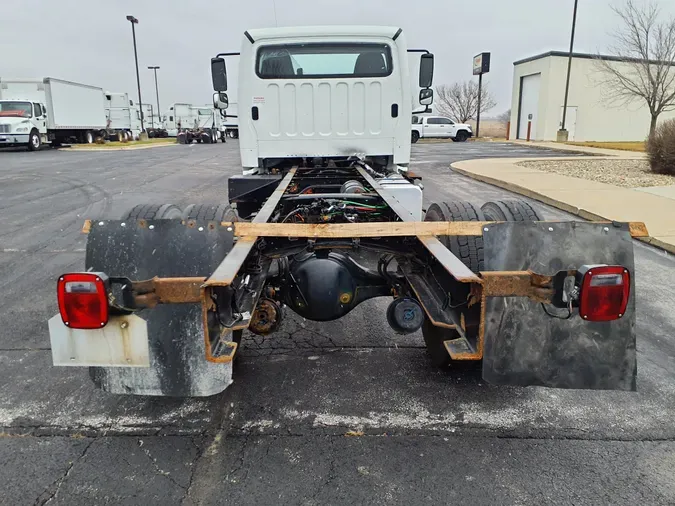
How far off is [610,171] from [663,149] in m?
1.51

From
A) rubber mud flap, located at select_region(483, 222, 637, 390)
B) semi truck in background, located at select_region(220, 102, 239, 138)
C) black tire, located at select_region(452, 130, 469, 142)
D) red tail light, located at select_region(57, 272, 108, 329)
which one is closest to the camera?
red tail light, located at select_region(57, 272, 108, 329)

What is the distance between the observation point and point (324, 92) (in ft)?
20.4

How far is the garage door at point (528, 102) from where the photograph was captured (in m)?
36.8

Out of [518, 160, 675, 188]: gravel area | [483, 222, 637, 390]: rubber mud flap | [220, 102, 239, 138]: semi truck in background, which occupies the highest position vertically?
[220, 102, 239, 138]: semi truck in background

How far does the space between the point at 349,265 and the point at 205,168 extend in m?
16.3

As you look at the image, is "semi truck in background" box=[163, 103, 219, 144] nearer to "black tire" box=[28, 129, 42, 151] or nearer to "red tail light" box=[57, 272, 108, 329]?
"black tire" box=[28, 129, 42, 151]

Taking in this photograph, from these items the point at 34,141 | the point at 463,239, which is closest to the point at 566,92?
the point at 34,141

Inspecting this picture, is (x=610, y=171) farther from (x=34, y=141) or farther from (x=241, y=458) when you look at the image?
(x=34, y=141)

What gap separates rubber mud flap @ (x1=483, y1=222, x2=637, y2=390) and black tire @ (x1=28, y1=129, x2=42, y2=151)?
31446mm

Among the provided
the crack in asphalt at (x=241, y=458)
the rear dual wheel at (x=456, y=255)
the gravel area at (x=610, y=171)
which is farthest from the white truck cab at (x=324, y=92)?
the gravel area at (x=610, y=171)

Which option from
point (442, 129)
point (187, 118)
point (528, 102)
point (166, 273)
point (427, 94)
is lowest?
point (166, 273)

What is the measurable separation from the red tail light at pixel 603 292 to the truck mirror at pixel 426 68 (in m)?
4.72

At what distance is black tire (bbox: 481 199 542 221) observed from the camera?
3.98 metres

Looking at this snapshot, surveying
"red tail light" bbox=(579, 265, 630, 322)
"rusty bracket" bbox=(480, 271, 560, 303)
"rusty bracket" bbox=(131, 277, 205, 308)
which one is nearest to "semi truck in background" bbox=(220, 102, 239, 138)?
"rusty bracket" bbox=(131, 277, 205, 308)
